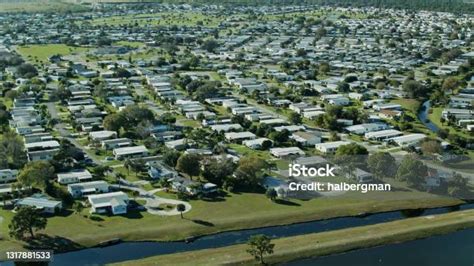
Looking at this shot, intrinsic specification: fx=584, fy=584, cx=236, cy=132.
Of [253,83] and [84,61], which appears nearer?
[253,83]

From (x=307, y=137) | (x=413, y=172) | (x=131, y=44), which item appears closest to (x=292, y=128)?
(x=307, y=137)

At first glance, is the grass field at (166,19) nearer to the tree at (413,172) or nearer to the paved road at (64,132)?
the paved road at (64,132)

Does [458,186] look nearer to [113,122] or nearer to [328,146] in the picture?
[328,146]

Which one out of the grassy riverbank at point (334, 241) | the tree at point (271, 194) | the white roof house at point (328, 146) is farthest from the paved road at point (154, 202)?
the white roof house at point (328, 146)

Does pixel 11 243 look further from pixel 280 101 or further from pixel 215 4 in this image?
pixel 215 4

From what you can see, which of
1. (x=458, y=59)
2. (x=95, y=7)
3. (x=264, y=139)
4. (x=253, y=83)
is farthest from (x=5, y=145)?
(x=95, y=7)

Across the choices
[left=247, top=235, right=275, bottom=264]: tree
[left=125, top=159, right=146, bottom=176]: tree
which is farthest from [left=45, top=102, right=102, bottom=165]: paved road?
[left=247, top=235, right=275, bottom=264]: tree

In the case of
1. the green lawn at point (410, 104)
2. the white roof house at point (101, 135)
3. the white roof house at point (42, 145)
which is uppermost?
the white roof house at point (42, 145)
